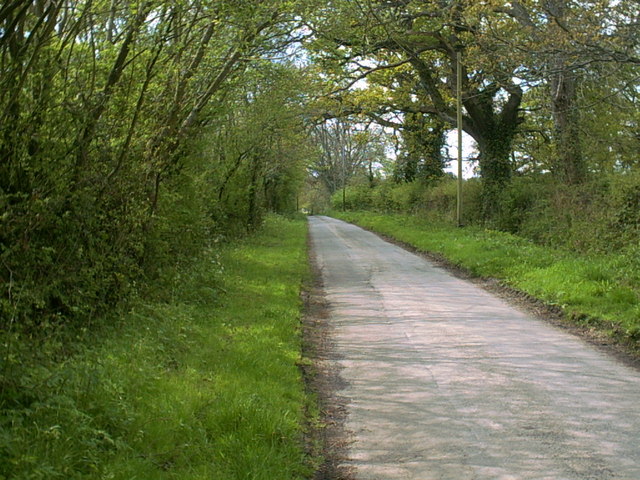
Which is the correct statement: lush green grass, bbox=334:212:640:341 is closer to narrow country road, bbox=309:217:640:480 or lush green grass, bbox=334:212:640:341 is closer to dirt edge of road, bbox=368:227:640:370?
dirt edge of road, bbox=368:227:640:370

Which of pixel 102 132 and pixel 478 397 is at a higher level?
pixel 102 132

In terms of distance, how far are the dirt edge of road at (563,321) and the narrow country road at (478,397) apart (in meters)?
0.28

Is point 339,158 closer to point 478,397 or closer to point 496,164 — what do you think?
point 496,164

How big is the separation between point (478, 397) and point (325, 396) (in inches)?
61.7

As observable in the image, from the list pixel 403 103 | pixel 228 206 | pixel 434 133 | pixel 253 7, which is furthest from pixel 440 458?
pixel 434 133

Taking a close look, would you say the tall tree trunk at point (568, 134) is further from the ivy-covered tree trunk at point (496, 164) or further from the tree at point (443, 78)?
the ivy-covered tree trunk at point (496, 164)

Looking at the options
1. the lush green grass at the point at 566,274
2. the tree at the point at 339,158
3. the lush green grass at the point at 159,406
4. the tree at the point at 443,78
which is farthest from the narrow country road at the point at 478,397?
the tree at the point at 339,158

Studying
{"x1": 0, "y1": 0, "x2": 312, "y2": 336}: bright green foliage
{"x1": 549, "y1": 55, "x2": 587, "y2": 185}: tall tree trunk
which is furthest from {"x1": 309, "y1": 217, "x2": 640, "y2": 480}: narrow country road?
{"x1": 549, "y1": 55, "x2": 587, "y2": 185}: tall tree trunk

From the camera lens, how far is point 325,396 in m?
6.54

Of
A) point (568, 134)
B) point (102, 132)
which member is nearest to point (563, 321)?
point (102, 132)

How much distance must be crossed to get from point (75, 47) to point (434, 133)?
98.7 feet

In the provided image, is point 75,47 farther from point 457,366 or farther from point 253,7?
point 457,366

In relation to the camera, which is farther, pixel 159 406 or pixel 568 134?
pixel 568 134

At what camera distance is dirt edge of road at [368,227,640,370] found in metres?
8.20
